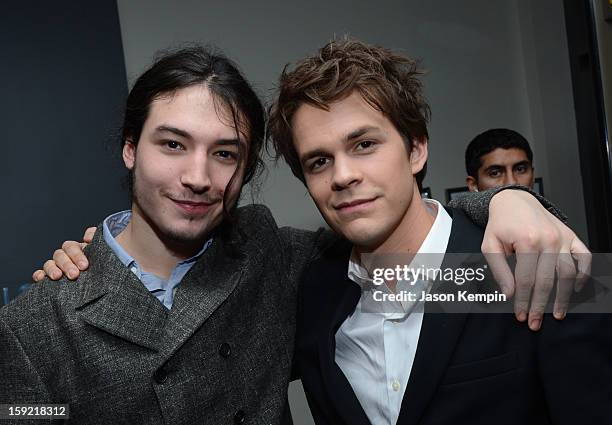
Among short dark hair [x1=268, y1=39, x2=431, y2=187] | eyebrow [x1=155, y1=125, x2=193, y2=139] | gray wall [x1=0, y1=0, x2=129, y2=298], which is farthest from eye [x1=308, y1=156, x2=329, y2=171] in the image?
gray wall [x1=0, y1=0, x2=129, y2=298]

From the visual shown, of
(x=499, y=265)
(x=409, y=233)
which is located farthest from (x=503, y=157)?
(x=499, y=265)

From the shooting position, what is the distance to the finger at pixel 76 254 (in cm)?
153

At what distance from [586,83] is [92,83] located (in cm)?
266

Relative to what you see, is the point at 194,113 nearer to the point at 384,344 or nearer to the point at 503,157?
the point at 384,344

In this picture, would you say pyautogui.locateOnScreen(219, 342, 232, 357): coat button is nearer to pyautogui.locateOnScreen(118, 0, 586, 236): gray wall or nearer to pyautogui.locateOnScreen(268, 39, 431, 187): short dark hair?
pyautogui.locateOnScreen(268, 39, 431, 187): short dark hair

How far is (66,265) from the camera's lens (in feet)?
5.01

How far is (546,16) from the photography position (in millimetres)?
3648

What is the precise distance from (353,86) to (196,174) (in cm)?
47

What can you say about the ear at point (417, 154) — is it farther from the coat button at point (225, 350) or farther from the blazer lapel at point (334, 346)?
the coat button at point (225, 350)

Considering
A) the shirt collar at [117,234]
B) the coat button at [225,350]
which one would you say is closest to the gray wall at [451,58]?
the shirt collar at [117,234]

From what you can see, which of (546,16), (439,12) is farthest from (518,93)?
(439,12)

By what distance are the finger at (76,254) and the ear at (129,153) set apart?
0.28 m

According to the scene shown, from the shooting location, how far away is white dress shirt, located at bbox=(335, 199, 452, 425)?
1311mm

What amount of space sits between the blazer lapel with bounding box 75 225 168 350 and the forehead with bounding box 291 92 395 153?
56 cm
